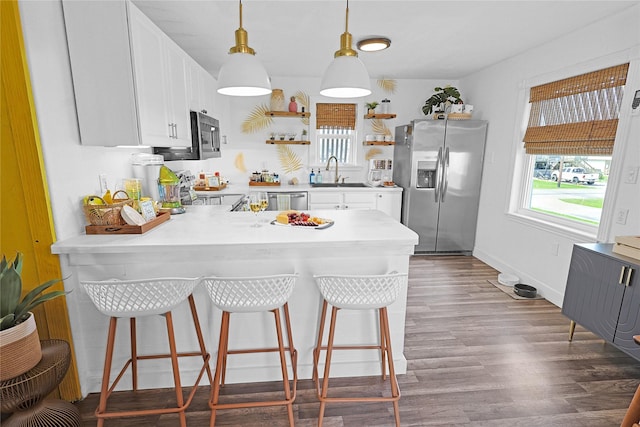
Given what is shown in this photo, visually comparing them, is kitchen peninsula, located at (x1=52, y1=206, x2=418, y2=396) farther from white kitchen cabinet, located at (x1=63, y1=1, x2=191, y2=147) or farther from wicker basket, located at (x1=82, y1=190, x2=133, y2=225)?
white kitchen cabinet, located at (x1=63, y1=1, x2=191, y2=147)

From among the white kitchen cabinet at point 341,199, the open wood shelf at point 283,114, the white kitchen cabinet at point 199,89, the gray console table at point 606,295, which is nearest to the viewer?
the gray console table at point 606,295

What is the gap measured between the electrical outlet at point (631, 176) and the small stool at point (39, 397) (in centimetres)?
378

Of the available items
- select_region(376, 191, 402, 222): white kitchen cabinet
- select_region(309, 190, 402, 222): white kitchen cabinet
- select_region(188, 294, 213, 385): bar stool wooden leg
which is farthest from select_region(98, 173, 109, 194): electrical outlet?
select_region(376, 191, 402, 222): white kitchen cabinet

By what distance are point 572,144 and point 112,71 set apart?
3.64 meters

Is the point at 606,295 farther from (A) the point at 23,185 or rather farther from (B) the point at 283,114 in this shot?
(B) the point at 283,114

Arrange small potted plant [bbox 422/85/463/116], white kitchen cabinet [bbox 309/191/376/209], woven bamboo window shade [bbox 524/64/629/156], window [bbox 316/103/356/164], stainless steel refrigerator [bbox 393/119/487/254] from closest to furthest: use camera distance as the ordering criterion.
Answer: woven bamboo window shade [bbox 524/64/629/156] → stainless steel refrigerator [bbox 393/119/487/254] → small potted plant [bbox 422/85/463/116] → white kitchen cabinet [bbox 309/191/376/209] → window [bbox 316/103/356/164]

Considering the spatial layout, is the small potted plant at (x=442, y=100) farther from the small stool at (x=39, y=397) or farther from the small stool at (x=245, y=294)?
the small stool at (x=39, y=397)

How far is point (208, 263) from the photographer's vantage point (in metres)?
1.83

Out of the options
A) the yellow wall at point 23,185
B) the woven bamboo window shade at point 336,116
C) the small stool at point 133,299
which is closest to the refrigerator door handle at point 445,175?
the woven bamboo window shade at point 336,116

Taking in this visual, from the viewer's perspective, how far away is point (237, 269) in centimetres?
184

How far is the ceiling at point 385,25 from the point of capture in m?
2.35

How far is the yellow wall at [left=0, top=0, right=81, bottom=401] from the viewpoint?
1483 mm

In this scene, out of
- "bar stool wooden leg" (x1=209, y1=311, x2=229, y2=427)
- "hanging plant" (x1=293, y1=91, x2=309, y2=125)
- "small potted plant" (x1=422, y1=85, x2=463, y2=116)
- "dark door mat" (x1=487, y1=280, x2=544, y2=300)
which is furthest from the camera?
"hanging plant" (x1=293, y1=91, x2=309, y2=125)

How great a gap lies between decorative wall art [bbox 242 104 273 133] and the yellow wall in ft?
10.9
